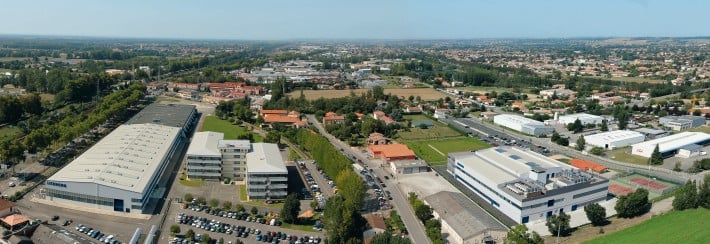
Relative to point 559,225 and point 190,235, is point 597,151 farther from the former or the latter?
point 190,235

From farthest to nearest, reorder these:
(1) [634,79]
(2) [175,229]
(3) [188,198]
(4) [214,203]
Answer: (1) [634,79]
(3) [188,198]
(4) [214,203]
(2) [175,229]

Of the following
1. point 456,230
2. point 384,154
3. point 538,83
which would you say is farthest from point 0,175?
point 538,83

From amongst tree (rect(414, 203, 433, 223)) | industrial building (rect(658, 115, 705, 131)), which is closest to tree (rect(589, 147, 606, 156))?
industrial building (rect(658, 115, 705, 131))

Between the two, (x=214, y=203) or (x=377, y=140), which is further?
(x=377, y=140)

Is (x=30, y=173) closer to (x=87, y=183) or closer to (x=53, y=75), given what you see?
(x=87, y=183)

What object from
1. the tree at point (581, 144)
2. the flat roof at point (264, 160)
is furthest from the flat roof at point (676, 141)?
the flat roof at point (264, 160)

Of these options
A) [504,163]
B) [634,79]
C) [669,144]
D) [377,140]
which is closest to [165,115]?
[377,140]
